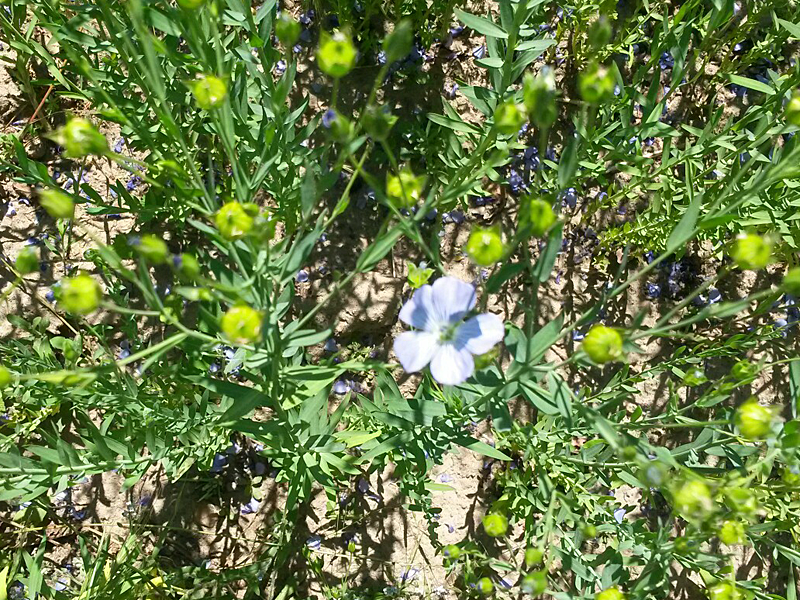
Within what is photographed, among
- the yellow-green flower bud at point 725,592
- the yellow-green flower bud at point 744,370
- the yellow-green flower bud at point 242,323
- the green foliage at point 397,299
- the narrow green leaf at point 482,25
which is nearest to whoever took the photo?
the yellow-green flower bud at point 242,323

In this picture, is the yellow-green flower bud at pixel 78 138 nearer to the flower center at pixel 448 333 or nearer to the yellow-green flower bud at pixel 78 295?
the yellow-green flower bud at pixel 78 295

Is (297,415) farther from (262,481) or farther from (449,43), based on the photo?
(449,43)

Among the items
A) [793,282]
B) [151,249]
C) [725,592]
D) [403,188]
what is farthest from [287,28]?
[725,592]

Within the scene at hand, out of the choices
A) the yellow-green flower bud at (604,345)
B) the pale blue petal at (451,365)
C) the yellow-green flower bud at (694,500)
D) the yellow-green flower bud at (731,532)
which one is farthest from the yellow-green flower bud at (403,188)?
the yellow-green flower bud at (731,532)

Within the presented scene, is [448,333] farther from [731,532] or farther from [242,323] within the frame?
[731,532]

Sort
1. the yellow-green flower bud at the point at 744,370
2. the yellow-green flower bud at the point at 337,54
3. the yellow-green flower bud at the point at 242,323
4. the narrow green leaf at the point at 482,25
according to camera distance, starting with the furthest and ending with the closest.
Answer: the narrow green leaf at the point at 482,25 → the yellow-green flower bud at the point at 744,370 → the yellow-green flower bud at the point at 337,54 → the yellow-green flower bud at the point at 242,323

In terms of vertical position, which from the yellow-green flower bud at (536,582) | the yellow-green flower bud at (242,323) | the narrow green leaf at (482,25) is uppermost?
the narrow green leaf at (482,25)
